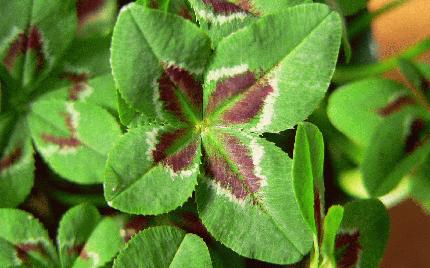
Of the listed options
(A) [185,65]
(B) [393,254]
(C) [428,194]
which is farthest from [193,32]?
(B) [393,254]

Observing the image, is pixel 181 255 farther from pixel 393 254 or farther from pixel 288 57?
pixel 393 254

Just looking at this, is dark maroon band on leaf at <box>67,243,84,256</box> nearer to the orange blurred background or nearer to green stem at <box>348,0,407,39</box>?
green stem at <box>348,0,407,39</box>

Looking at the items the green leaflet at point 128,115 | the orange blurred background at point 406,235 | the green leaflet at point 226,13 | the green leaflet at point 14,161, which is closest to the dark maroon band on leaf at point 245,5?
the green leaflet at point 226,13

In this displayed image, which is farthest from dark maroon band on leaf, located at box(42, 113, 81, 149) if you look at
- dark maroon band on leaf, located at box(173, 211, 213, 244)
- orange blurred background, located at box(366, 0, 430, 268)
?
orange blurred background, located at box(366, 0, 430, 268)

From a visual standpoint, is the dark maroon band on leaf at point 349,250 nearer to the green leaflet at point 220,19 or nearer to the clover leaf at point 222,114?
the clover leaf at point 222,114

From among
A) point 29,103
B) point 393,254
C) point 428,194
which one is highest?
point 29,103

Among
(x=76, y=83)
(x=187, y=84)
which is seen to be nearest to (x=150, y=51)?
(x=187, y=84)
